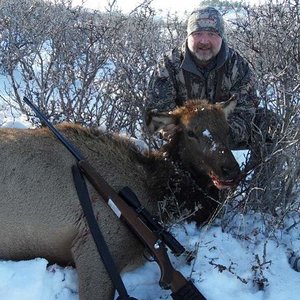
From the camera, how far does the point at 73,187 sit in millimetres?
4246

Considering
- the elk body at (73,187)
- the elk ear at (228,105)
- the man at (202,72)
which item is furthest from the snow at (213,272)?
the man at (202,72)

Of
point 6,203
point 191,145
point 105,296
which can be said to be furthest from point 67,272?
point 191,145

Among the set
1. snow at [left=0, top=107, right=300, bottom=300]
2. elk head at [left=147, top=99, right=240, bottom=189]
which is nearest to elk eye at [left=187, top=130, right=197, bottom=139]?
elk head at [left=147, top=99, right=240, bottom=189]

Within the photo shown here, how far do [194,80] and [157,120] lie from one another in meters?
1.27

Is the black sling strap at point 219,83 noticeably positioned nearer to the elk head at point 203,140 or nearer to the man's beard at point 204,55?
the man's beard at point 204,55

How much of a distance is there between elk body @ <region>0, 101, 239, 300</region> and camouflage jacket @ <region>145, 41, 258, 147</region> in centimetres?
106

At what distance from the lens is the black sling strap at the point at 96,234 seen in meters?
3.79

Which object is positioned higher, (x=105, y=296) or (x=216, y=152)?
(x=216, y=152)

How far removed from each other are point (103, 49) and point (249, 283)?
177 inches

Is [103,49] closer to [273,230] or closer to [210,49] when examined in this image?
[210,49]

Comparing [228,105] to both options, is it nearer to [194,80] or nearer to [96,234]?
[194,80]

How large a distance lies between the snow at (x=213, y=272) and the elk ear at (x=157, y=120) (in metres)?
0.95

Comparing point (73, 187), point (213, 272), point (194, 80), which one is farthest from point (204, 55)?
point (213, 272)

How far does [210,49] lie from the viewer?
573cm
